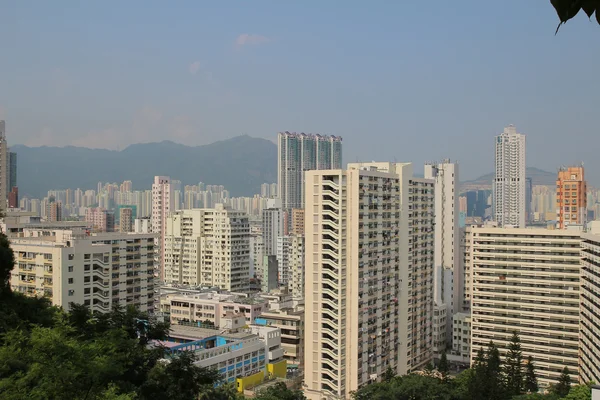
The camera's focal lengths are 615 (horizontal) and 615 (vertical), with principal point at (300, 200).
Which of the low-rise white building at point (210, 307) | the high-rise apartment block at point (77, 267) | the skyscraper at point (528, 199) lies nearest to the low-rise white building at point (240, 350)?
the high-rise apartment block at point (77, 267)

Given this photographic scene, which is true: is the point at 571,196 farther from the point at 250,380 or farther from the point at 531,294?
the point at 250,380

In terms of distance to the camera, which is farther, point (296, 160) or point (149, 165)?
point (149, 165)

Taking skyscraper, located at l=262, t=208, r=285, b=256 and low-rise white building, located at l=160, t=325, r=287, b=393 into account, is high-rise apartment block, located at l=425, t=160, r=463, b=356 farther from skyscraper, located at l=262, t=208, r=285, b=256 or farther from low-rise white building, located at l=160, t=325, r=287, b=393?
skyscraper, located at l=262, t=208, r=285, b=256

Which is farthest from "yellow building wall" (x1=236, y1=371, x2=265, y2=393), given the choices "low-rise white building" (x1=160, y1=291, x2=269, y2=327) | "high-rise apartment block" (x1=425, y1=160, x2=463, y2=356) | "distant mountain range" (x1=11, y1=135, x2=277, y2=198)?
"distant mountain range" (x1=11, y1=135, x2=277, y2=198)

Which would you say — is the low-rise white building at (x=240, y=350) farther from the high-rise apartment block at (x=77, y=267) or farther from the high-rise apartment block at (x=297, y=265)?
the high-rise apartment block at (x=297, y=265)

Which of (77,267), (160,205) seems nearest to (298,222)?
(160,205)

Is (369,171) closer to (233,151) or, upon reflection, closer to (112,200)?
(112,200)
